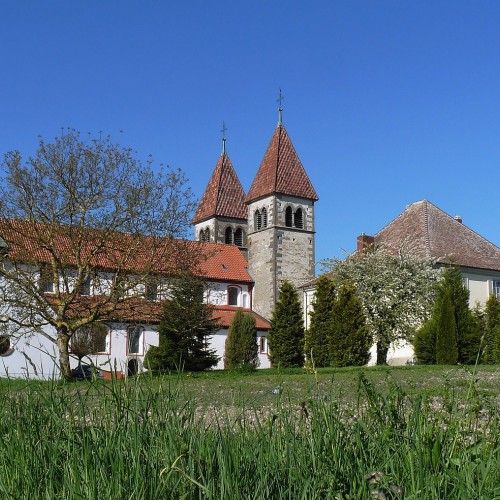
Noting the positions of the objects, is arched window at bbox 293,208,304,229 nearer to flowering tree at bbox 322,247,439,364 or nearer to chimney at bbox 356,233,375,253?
chimney at bbox 356,233,375,253

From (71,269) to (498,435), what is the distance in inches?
1033

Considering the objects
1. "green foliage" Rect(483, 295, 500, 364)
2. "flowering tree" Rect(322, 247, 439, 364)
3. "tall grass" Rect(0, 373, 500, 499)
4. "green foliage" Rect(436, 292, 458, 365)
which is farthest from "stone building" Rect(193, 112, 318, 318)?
"tall grass" Rect(0, 373, 500, 499)

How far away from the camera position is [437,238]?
160 feet

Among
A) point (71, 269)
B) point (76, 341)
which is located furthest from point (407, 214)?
point (71, 269)

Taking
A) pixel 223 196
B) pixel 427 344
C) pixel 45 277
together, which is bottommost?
pixel 427 344

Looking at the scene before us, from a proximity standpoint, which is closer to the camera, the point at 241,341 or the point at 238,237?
the point at 241,341

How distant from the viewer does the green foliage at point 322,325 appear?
38719mm

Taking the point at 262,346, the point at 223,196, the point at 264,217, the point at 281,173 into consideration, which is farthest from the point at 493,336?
the point at 223,196

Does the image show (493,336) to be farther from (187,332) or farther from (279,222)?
(279,222)

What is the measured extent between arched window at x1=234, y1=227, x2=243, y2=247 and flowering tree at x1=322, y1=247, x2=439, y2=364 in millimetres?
22897

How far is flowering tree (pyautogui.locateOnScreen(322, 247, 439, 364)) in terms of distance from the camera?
135ft

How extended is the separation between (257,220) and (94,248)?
3613 centimetres

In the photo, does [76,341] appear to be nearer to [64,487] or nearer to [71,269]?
[71,269]

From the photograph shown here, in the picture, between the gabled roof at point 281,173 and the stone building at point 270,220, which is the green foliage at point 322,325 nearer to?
the stone building at point 270,220
